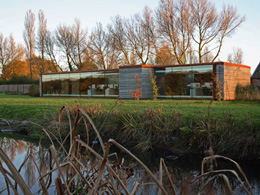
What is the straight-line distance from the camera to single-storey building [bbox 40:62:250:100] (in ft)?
54.5

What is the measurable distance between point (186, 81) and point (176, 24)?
10.2 meters

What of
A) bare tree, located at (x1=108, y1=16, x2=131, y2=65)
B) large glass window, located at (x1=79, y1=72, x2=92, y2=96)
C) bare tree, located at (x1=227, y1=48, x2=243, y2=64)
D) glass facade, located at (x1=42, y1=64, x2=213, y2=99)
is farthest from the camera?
bare tree, located at (x1=227, y1=48, x2=243, y2=64)

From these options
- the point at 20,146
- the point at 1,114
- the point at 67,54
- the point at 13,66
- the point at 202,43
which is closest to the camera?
the point at 20,146

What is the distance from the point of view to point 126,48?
3020 cm

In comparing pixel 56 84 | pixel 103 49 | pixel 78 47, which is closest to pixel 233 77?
pixel 56 84

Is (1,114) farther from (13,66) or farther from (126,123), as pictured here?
(13,66)

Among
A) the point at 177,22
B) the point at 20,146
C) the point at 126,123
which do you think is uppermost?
the point at 177,22

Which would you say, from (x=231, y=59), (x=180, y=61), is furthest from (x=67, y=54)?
(x=231, y=59)

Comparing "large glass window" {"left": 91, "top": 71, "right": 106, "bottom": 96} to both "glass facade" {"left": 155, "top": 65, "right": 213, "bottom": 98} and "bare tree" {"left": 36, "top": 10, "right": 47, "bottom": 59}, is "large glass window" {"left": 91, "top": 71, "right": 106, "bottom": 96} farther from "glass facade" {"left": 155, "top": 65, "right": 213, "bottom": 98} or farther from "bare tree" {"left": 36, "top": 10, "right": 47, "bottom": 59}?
"bare tree" {"left": 36, "top": 10, "right": 47, "bottom": 59}

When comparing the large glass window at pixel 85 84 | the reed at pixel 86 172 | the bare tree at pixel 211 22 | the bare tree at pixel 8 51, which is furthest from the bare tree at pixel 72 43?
the reed at pixel 86 172

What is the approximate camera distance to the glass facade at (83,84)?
20609mm

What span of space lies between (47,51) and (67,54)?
271 cm

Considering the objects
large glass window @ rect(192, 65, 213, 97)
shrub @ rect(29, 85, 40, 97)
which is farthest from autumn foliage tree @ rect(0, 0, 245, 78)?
large glass window @ rect(192, 65, 213, 97)

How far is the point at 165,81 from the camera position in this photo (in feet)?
61.5
